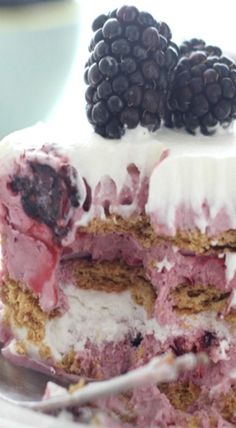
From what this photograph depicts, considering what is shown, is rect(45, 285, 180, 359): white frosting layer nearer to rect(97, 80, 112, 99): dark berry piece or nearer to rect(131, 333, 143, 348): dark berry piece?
rect(131, 333, 143, 348): dark berry piece

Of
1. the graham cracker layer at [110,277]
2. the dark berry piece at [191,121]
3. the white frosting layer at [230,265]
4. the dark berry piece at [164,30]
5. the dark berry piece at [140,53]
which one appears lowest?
the graham cracker layer at [110,277]

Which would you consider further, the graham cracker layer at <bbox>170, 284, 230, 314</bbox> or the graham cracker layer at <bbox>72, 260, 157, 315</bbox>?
the graham cracker layer at <bbox>72, 260, 157, 315</bbox>

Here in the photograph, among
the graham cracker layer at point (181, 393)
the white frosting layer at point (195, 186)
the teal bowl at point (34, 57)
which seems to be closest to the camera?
the white frosting layer at point (195, 186)

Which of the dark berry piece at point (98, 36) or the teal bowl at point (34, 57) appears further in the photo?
the teal bowl at point (34, 57)

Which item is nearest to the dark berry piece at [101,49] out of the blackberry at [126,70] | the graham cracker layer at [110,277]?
the blackberry at [126,70]

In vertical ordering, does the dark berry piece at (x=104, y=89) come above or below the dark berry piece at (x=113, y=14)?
below

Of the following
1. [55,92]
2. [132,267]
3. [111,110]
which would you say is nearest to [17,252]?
[132,267]

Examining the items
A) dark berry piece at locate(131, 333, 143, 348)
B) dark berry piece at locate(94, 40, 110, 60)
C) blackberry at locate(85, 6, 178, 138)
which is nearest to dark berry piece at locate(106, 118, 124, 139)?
blackberry at locate(85, 6, 178, 138)

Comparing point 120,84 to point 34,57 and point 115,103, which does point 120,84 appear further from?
point 34,57

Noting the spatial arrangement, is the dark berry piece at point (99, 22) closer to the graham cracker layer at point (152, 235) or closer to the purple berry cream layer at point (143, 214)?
the purple berry cream layer at point (143, 214)
